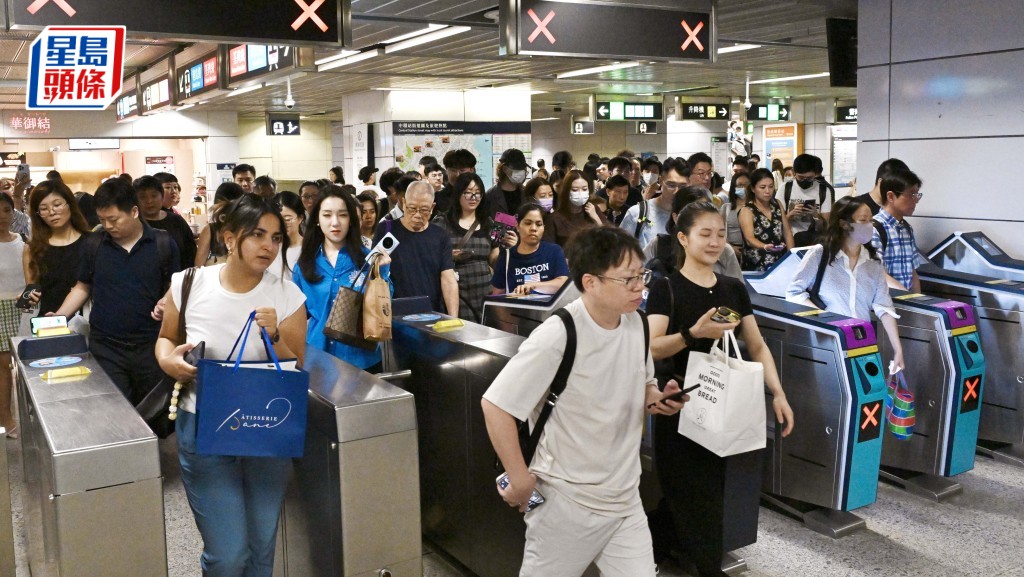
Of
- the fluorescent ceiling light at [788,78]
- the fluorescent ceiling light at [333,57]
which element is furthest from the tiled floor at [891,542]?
the fluorescent ceiling light at [788,78]

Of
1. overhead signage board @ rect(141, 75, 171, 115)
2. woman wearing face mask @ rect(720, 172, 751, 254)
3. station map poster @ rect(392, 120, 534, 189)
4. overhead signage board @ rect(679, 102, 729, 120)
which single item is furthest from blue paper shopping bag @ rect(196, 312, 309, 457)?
overhead signage board @ rect(679, 102, 729, 120)

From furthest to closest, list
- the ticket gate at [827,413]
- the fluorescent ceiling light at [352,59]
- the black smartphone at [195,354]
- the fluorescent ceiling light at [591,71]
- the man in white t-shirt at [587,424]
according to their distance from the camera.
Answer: the fluorescent ceiling light at [591,71], the fluorescent ceiling light at [352,59], the ticket gate at [827,413], the black smartphone at [195,354], the man in white t-shirt at [587,424]

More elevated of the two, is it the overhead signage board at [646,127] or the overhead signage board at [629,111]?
the overhead signage board at [629,111]

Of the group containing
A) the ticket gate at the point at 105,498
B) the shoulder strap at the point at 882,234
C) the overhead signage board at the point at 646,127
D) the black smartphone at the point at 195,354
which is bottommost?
the ticket gate at the point at 105,498

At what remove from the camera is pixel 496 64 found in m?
11.9

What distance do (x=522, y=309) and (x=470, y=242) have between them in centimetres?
100

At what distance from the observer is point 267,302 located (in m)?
3.07

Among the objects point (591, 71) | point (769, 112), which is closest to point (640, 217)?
point (591, 71)

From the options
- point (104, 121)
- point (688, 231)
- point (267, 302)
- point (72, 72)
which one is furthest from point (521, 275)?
point (104, 121)

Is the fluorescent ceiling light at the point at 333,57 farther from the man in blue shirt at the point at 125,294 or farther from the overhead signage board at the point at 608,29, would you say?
the man in blue shirt at the point at 125,294

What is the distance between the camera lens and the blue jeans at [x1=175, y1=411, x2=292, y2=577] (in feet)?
9.64

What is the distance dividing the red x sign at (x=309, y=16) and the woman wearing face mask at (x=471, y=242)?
130 centimetres

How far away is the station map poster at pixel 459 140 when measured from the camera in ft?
48.4

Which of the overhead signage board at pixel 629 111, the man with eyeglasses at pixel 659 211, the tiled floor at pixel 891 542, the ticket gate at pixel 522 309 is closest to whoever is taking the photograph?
the tiled floor at pixel 891 542
